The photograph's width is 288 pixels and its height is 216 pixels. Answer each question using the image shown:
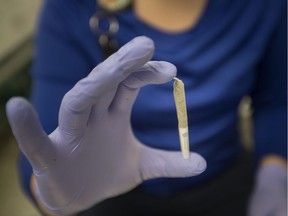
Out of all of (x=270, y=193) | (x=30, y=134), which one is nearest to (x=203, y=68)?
(x=270, y=193)

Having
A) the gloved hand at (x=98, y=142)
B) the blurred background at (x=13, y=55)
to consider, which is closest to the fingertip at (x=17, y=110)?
the gloved hand at (x=98, y=142)

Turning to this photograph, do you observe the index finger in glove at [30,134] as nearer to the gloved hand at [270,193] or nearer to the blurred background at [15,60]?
the blurred background at [15,60]

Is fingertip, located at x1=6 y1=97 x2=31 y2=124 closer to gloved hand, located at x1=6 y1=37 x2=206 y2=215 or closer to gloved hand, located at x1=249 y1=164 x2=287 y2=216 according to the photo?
gloved hand, located at x1=6 y1=37 x2=206 y2=215

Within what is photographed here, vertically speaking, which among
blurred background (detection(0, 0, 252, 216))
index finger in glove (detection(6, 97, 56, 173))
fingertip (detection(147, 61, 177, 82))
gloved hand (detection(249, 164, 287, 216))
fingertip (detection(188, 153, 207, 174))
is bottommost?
gloved hand (detection(249, 164, 287, 216))

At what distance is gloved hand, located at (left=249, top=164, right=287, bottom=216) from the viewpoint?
0.66 m

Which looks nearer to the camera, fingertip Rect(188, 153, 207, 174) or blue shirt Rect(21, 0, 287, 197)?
fingertip Rect(188, 153, 207, 174)

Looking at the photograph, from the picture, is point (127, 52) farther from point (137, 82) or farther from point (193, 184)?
point (193, 184)

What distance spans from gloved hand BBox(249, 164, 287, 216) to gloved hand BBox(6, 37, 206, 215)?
1.00ft

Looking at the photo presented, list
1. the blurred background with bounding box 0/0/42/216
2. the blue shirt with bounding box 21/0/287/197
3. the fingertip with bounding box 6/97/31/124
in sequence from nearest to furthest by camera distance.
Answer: the fingertip with bounding box 6/97/31/124 < the blue shirt with bounding box 21/0/287/197 < the blurred background with bounding box 0/0/42/216

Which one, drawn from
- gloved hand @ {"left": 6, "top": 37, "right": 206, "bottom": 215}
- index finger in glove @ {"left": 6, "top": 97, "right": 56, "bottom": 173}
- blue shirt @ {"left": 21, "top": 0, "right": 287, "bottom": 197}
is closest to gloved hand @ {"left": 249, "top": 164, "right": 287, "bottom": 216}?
blue shirt @ {"left": 21, "top": 0, "right": 287, "bottom": 197}

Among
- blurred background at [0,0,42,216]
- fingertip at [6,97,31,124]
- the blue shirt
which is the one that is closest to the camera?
fingertip at [6,97,31,124]

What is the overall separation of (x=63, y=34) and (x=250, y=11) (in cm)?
28

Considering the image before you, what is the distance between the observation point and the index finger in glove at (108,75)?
12.0 inches

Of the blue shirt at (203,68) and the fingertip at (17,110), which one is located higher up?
the fingertip at (17,110)
